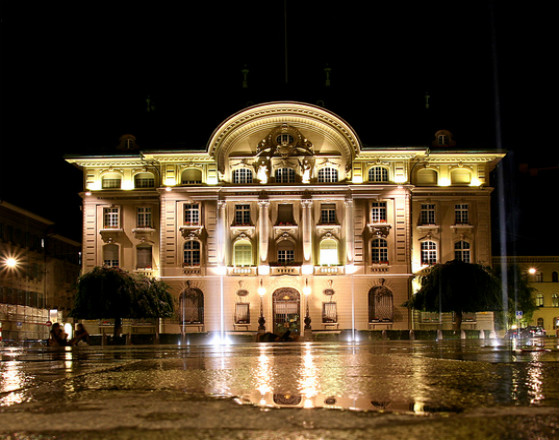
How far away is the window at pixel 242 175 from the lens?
191 feet

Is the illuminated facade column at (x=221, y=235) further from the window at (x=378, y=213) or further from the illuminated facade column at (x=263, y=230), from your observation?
the window at (x=378, y=213)

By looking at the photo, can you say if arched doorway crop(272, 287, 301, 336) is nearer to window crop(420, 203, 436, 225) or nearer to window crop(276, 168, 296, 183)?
window crop(276, 168, 296, 183)

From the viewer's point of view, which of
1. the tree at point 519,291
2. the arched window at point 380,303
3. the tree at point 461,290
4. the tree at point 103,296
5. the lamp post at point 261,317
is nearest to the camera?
the tree at point 103,296

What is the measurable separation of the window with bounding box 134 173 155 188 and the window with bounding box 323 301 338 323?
1627cm

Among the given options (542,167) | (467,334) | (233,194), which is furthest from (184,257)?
(542,167)

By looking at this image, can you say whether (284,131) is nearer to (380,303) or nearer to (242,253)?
(242,253)

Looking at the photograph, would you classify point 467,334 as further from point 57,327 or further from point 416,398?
point 416,398

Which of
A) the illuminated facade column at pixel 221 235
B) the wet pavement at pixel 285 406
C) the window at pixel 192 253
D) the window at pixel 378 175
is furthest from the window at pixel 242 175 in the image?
the wet pavement at pixel 285 406

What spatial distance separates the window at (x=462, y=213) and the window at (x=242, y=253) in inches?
618

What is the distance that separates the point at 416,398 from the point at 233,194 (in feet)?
165

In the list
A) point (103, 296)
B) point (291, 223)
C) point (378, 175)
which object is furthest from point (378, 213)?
point (103, 296)

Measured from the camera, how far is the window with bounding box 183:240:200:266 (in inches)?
2259

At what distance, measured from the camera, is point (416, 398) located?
763cm

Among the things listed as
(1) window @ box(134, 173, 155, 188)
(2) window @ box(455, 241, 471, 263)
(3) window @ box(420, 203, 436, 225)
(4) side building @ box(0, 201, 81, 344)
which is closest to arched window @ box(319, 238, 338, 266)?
(3) window @ box(420, 203, 436, 225)
